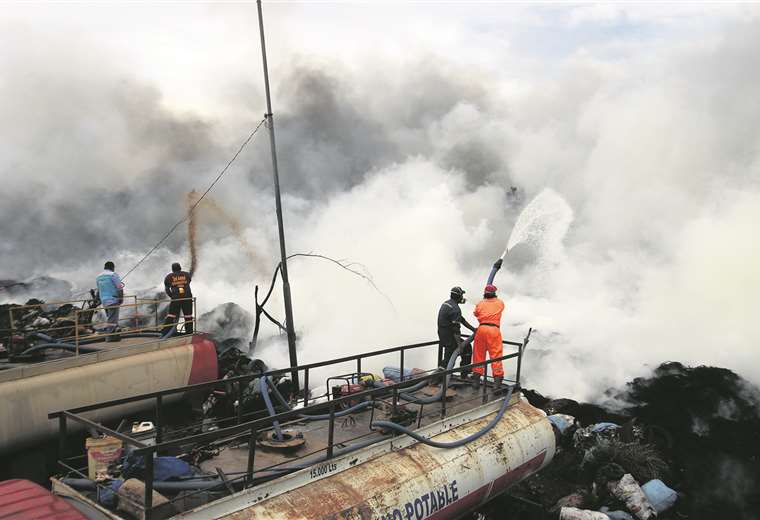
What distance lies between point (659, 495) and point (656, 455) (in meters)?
1.16

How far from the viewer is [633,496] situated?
327 inches

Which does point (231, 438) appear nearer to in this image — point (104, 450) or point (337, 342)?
point (104, 450)

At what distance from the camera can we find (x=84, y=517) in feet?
13.9

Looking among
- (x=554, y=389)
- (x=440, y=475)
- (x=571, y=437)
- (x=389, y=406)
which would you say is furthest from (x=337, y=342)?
(x=440, y=475)

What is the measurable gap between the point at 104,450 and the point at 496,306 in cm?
550

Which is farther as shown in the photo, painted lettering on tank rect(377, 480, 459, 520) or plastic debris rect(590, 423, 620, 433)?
plastic debris rect(590, 423, 620, 433)

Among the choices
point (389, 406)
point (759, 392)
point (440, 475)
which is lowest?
point (759, 392)

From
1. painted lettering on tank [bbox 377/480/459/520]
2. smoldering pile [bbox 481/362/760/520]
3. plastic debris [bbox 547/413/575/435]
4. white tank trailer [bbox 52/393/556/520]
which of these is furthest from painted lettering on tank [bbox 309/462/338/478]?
plastic debris [bbox 547/413/575/435]

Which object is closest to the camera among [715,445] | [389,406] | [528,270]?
[389,406]

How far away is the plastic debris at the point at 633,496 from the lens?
322 inches

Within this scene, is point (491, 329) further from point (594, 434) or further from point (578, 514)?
point (594, 434)

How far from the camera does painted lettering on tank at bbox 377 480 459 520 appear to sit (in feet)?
19.0

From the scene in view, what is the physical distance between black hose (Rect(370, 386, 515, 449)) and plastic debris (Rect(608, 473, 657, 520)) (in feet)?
7.08

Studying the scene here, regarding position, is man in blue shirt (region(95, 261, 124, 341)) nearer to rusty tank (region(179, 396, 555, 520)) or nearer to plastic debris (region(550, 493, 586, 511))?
rusty tank (region(179, 396, 555, 520))
